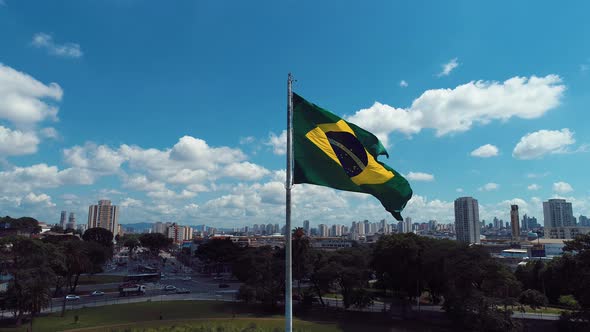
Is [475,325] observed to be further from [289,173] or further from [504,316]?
[289,173]

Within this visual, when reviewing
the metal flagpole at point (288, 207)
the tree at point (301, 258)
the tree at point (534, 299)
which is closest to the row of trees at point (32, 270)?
the tree at point (301, 258)

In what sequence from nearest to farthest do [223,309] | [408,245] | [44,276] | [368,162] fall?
[368,162] < [44,276] < [223,309] < [408,245]

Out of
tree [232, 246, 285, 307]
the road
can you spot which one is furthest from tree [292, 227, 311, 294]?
the road

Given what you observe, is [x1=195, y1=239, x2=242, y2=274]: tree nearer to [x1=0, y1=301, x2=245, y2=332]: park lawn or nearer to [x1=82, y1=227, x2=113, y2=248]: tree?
[x1=82, y1=227, x2=113, y2=248]: tree

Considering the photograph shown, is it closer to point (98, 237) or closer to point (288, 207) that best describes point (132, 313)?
point (288, 207)

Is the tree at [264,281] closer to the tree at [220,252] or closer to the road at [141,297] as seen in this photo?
the road at [141,297]

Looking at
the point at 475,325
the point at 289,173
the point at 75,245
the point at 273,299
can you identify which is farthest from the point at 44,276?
the point at 475,325
